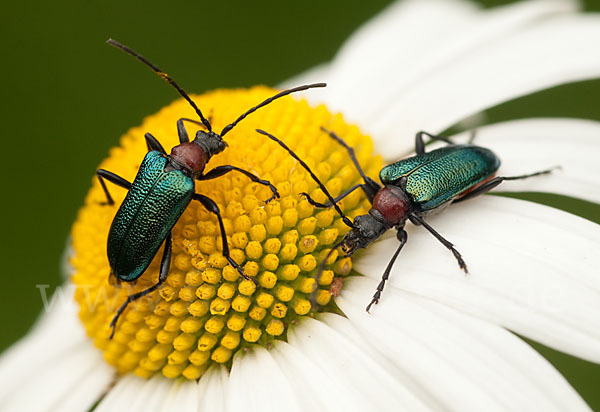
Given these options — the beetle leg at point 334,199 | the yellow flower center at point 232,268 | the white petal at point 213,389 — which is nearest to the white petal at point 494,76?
the yellow flower center at point 232,268

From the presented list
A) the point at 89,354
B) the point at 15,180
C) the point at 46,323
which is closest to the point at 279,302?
the point at 89,354

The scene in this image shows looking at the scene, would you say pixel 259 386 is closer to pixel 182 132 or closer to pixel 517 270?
pixel 517 270

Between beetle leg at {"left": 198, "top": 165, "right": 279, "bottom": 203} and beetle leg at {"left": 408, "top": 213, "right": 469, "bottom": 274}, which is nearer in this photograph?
beetle leg at {"left": 408, "top": 213, "right": 469, "bottom": 274}

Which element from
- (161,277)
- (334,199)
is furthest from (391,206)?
(161,277)

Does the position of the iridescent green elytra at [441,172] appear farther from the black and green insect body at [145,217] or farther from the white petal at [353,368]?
the black and green insect body at [145,217]

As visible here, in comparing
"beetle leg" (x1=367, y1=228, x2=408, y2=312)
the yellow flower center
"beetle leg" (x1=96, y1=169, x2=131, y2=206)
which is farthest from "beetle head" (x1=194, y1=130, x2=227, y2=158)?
"beetle leg" (x1=367, y1=228, x2=408, y2=312)

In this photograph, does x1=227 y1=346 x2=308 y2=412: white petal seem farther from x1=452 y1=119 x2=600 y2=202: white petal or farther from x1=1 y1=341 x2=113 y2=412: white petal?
x1=452 y1=119 x2=600 y2=202: white petal

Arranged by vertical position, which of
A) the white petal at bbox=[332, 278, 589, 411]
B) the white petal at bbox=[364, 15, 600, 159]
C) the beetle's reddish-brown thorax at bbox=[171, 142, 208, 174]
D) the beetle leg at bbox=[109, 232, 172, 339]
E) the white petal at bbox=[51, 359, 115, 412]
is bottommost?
the white petal at bbox=[332, 278, 589, 411]
